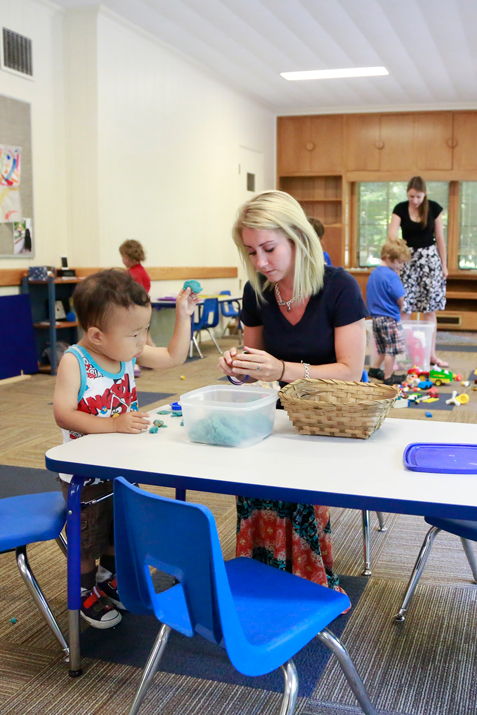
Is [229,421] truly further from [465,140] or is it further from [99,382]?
[465,140]

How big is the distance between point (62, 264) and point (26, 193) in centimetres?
75

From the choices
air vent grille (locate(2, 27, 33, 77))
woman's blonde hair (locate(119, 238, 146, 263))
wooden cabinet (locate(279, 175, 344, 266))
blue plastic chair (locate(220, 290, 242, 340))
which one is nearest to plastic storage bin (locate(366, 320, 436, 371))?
woman's blonde hair (locate(119, 238, 146, 263))

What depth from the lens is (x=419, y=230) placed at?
6.52m

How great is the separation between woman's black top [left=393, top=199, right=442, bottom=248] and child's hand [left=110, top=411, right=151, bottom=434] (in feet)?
17.1

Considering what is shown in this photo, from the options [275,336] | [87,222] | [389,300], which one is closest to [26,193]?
[87,222]

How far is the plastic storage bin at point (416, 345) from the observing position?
616 centimetres

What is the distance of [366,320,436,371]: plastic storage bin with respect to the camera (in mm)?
6164

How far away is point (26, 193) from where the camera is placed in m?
6.18

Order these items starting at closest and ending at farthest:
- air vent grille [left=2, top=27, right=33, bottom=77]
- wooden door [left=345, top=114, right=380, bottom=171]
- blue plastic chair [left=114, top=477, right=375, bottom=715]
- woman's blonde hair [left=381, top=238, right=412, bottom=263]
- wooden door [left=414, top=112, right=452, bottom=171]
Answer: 1. blue plastic chair [left=114, top=477, right=375, bottom=715]
2. woman's blonde hair [left=381, top=238, right=412, bottom=263]
3. air vent grille [left=2, top=27, right=33, bottom=77]
4. wooden door [left=414, top=112, right=452, bottom=171]
5. wooden door [left=345, top=114, right=380, bottom=171]

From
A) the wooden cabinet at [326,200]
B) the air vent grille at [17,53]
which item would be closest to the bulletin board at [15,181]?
the air vent grille at [17,53]

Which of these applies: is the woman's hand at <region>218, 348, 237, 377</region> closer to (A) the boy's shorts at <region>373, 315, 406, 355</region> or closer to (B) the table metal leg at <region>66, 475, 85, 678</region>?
(B) the table metal leg at <region>66, 475, 85, 678</region>

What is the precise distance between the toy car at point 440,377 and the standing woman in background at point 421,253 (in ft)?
2.22

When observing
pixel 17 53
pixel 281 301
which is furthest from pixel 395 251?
pixel 17 53

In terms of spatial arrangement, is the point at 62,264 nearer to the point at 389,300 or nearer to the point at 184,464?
the point at 389,300
